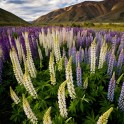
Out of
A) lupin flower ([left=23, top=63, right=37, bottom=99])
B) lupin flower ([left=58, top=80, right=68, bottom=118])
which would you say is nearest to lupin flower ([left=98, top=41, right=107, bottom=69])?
lupin flower ([left=23, top=63, right=37, bottom=99])

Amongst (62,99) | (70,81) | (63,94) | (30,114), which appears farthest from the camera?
(70,81)

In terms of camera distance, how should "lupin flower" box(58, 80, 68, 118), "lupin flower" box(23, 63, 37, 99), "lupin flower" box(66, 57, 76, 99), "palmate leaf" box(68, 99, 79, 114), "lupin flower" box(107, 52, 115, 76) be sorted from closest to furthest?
"lupin flower" box(58, 80, 68, 118), "lupin flower" box(66, 57, 76, 99), "lupin flower" box(23, 63, 37, 99), "palmate leaf" box(68, 99, 79, 114), "lupin flower" box(107, 52, 115, 76)

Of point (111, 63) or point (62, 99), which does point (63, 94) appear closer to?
point (62, 99)

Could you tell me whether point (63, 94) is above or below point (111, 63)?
above

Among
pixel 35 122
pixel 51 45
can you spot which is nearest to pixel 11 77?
pixel 51 45

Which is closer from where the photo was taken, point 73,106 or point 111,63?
point 73,106

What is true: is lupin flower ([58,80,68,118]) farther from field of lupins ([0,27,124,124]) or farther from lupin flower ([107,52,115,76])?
lupin flower ([107,52,115,76])

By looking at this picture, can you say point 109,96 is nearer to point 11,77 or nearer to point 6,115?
point 6,115

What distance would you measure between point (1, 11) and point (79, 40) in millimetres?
83275

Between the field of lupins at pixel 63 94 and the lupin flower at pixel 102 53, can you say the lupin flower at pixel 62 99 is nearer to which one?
the field of lupins at pixel 63 94

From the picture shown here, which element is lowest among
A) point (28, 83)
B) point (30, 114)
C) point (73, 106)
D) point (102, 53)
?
point (73, 106)

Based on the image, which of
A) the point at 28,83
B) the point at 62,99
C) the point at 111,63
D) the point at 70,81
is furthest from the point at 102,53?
the point at 62,99

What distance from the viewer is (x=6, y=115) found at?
21.5 ft

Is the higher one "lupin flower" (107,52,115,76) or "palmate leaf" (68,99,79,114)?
"lupin flower" (107,52,115,76)
